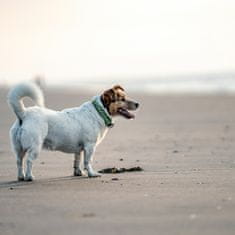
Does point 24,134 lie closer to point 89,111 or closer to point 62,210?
point 89,111

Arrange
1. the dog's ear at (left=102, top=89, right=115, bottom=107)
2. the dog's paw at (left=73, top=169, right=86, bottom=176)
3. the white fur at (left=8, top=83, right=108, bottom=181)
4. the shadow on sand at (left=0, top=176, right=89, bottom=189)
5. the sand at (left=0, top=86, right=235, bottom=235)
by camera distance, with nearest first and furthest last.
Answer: the sand at (left=0, top=86, right=235, bottom=235), the shadow on sand at (left=0, top=176, right=89, bottom=189), the white fur at (left=8, top=83, right=108, bottom=181), the dog's paw at (left=73, top=169, right=86, bottom=176), the dog's ear at (left=102, top=89, right=115, bottom=107)

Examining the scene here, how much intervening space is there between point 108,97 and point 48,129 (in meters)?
1.06

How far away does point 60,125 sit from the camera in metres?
9.27

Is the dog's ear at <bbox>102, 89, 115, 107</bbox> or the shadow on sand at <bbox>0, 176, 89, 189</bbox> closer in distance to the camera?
the shadow on sand at <bbox>0, 176, 89, 189</bbox>

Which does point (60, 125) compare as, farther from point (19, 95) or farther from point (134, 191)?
point (134, 191)

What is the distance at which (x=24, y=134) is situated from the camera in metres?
8.81

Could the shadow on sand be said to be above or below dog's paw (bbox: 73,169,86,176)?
below

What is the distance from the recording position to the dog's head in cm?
977

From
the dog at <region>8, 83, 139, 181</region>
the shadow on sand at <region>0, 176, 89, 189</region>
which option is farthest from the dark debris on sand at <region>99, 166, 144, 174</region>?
the shadow on sand at <region>0, 176, 89, 189</region>

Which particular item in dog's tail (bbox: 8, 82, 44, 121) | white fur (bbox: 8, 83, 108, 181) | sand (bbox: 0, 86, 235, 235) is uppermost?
dog's tail (bbox: 8, 82, 44, 121)

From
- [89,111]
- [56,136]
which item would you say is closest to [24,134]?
[56,136]

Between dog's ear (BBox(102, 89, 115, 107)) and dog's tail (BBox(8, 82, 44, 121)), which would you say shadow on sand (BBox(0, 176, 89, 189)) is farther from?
dog's ear (BBox(102, 89, 115, 107))

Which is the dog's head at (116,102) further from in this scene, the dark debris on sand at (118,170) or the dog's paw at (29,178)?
the dog's paw at (29,178)

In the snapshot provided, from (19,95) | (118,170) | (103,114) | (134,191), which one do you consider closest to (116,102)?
(103,114)
